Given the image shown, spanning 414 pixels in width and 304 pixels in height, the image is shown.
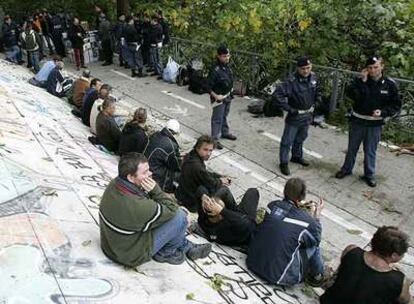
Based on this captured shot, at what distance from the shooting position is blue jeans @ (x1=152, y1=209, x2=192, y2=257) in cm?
443

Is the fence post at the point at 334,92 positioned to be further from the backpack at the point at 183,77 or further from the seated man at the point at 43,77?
the seated man at the point at 43,77

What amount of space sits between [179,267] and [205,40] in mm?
9226

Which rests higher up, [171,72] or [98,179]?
[171,72]

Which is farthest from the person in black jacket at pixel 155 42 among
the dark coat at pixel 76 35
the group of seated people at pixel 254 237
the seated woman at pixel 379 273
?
the seated woman at pixel 379 273

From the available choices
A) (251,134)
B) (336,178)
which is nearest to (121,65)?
(251,134)

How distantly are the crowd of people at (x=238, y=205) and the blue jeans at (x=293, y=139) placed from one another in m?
0.02

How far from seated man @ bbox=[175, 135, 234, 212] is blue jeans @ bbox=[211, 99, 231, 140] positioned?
98.5 inches

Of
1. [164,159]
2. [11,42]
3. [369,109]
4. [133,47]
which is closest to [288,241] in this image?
[164,159]

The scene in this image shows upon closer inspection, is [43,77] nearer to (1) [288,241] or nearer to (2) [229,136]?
(2) [229,136]

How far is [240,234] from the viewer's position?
16.8 feet

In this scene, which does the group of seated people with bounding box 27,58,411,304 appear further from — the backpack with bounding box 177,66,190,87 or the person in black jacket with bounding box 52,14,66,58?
the person in black jacket with bounding box 52,14,66,58

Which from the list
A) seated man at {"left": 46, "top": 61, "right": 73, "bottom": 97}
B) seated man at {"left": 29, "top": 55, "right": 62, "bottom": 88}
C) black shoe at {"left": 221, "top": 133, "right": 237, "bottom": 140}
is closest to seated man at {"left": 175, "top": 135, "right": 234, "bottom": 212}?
black shoe at {"left": 221, "top": 133, "right": 237, "bottom": 140}

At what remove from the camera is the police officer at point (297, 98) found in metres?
6.86

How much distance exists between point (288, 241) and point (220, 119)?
4.25 m
